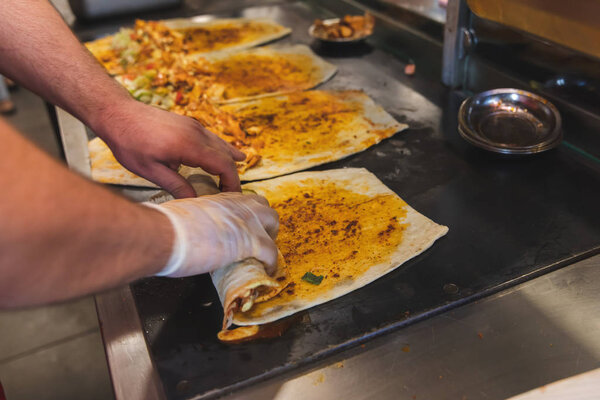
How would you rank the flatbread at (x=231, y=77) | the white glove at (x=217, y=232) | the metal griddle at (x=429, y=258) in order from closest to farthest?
the white glove at (x=217, y=232) → the metal griddle at (x=429, y=258) → the flatbread at (x=231, y=77)

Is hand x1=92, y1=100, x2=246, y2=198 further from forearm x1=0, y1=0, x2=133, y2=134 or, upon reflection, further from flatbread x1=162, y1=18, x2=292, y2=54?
flatbread x1=162, y1=18, x2=292, y2=54

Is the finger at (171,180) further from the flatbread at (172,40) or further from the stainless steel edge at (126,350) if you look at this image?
the flatbread at (172,40)

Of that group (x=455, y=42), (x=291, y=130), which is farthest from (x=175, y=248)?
(x=455, y=42)

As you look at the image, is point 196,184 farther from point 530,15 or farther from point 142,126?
point 530,15

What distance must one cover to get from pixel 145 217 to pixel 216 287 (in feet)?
1.48

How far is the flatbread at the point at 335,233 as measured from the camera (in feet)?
4.63

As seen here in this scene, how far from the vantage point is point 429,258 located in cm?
153

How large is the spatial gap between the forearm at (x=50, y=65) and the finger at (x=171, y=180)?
0.25 m

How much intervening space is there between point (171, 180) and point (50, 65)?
0.57 m

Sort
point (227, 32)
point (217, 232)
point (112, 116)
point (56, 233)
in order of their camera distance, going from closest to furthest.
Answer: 1. point (56, 233)
2. point (217, 232)
3. point (112, 116)
4. point (227, 32)

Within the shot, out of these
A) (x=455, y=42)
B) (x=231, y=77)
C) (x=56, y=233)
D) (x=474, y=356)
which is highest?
(x=56, y=233)

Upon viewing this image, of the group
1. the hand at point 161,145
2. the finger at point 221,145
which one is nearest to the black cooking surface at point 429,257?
the hand at point 161,145

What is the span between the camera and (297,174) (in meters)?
1.99

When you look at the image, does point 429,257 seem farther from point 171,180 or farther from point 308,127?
point 308,127
